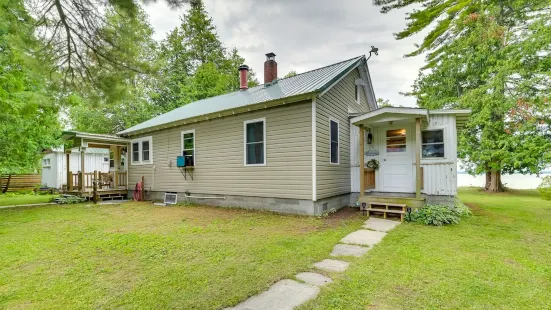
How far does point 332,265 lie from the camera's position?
11.6 ft

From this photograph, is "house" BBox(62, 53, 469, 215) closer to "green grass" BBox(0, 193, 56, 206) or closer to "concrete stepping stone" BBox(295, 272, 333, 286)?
"concrete stepping stone" BBox(295, 272, 333, 286)

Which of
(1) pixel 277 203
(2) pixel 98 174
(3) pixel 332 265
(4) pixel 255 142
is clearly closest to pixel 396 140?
(1) pixel 277 203

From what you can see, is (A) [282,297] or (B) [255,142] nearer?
(A) [282,297]

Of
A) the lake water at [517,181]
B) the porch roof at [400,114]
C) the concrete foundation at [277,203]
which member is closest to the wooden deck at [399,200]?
the concrete foundation at [277,203]

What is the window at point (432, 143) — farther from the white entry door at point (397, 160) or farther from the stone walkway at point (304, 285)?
the stone walkway at point (304, 285)

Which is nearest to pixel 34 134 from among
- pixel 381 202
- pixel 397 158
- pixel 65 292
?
pixel 65 292

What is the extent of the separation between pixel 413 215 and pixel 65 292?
6.72 m

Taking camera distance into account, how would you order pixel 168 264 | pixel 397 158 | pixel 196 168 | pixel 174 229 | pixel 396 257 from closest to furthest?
pixel 168 264 < pixel 396 257 < pixel 174 229 < pixel 397 158 < pixel 196 168

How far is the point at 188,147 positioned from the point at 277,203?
14.8 ft

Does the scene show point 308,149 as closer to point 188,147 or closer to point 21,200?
point 188,147

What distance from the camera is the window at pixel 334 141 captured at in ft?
25.7

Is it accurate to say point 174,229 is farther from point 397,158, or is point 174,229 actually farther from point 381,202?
point 397,158

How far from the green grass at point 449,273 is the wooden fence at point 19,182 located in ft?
73.2

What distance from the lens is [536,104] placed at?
12.0 meters
